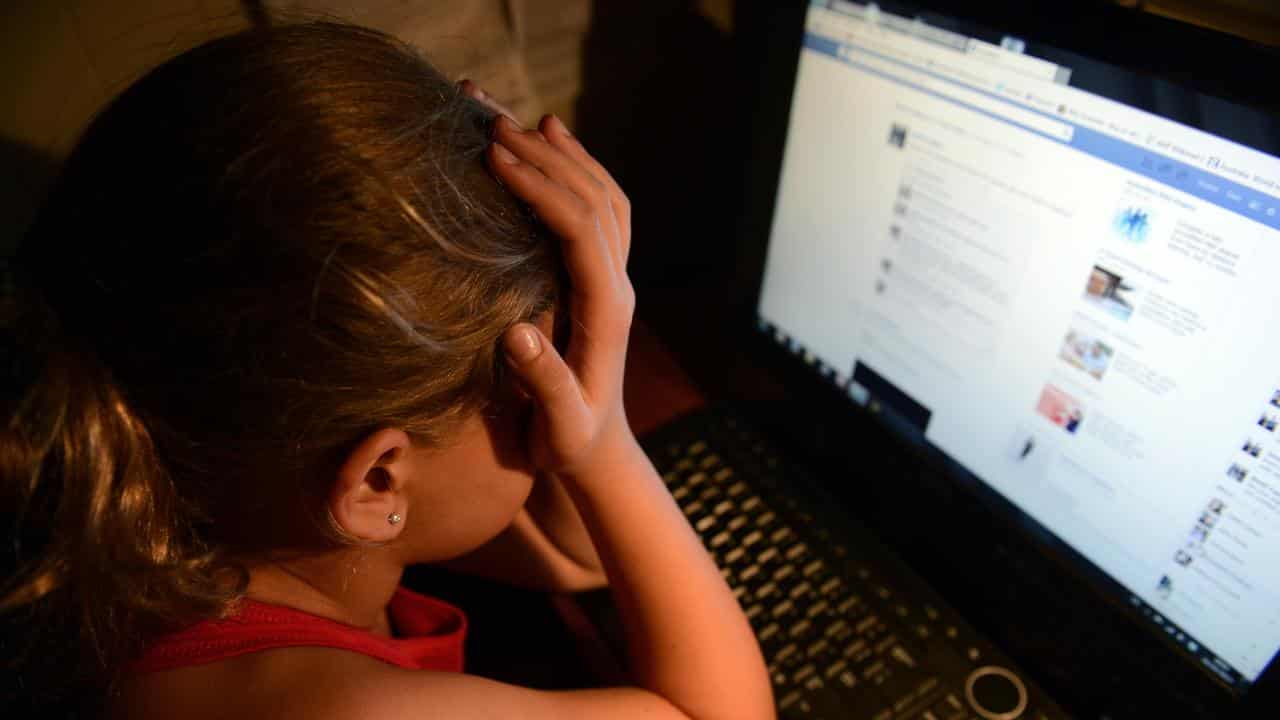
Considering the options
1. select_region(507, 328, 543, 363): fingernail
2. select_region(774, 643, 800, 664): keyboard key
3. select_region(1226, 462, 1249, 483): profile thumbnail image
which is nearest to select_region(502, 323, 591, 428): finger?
select_region(507, 328, 543, 363): fingernail

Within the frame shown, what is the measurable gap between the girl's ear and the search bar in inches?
15.6

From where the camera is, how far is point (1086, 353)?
483 mm

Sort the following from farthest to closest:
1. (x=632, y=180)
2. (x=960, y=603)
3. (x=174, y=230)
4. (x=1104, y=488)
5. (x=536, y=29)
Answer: (x=632, y=180), (x=536, y=29), (x=960, y=603), (x=1104, y=488), (x=174, y=230)

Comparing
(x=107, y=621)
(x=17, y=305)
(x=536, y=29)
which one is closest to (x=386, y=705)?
(x=107, y=621)

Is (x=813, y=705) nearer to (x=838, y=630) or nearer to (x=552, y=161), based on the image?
(x=838, y=630)

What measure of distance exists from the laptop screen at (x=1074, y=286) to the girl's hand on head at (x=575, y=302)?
208mm

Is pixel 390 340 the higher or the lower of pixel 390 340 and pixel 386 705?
the higher

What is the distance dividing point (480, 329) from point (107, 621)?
10.8 inches

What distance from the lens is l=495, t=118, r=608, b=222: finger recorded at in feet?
1.46

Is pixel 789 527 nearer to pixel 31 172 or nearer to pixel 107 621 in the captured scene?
pixel 107 621

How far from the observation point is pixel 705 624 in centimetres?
56

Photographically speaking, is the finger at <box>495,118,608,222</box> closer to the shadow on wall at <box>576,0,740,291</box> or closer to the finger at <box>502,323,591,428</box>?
the finger at <box>502,323,591,428</box>


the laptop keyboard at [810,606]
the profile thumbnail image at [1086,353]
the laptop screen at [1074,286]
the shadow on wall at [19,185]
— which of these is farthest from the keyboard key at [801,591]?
the shadow on wall at [19,185]

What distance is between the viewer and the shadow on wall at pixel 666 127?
2.69ft
